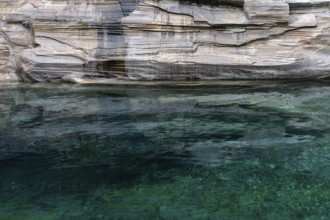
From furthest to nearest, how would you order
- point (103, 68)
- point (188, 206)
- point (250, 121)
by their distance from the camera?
point (103, 68) → point (250, 121) → point (188, 206)

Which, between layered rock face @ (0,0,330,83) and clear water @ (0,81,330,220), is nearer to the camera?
clear water @ (0,81,330,220)

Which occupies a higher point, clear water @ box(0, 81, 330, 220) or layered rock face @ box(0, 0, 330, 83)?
layered rock face @ box(0, 0, 330, 83)

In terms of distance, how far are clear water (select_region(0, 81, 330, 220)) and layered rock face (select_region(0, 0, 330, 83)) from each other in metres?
0.61

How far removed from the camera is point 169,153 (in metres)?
6.96

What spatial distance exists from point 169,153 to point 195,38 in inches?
206

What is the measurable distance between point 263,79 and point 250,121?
10.8 feet

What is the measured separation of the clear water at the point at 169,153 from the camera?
527 centimetres

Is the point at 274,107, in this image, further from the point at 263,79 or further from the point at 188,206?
the point at 188,206

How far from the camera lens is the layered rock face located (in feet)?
37.3

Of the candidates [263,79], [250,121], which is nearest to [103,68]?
[263,79]

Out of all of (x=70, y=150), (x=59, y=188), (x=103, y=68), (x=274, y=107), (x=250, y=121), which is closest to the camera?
(x=59, y=188)

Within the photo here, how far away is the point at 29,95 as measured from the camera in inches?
440

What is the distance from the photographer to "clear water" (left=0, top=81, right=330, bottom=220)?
5.27 metres

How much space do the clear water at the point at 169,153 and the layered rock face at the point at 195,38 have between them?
61cm
